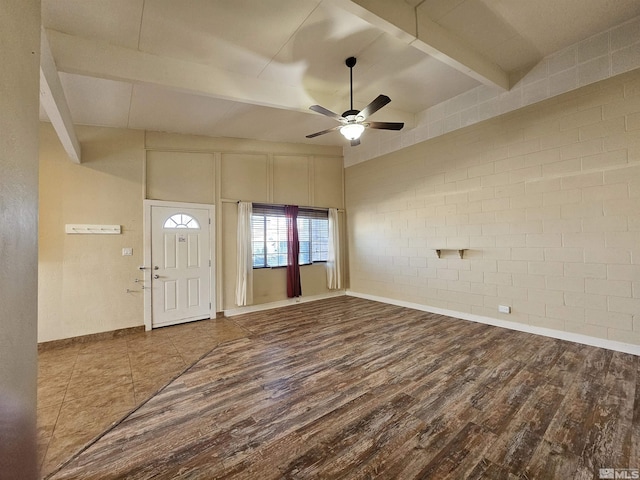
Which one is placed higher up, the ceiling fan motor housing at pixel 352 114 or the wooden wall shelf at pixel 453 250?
the ceiling fan motor housing at pixel 352 114

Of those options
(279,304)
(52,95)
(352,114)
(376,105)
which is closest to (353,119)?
(352,114)

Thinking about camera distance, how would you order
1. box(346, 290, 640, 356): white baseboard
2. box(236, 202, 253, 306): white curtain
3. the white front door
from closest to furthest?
box(346, 290, 640, 356): white baseboard, the white front door, box(236, 202, 253, 306): white curtain

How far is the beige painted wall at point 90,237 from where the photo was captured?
3.75 m

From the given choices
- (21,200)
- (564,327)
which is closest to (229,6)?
(21,200)

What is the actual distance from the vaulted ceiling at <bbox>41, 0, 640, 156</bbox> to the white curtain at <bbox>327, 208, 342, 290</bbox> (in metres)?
2.87

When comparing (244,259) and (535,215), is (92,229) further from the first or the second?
(535,215)

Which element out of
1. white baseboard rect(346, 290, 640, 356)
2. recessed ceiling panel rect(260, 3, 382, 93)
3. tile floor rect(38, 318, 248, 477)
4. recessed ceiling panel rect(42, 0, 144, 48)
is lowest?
tile floor rect(38, 318, 248, 477)

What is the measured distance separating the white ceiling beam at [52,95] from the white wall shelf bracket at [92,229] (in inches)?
44.6

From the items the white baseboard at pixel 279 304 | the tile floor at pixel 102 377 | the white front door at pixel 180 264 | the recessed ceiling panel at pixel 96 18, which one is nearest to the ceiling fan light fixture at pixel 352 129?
the recessed ceiling panel at pixel 96 18

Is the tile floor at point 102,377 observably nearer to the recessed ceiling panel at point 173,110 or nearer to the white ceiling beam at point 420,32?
the recessed ceiling panel at point 173,110

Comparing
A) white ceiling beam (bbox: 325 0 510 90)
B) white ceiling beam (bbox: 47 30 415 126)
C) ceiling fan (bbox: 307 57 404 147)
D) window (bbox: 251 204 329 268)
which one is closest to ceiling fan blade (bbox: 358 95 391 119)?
ceiling fan (bbox: 307 57 404 147)

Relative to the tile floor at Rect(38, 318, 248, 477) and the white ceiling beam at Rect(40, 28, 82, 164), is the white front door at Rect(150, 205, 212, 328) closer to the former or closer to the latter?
the tile floor at Rect(38, 318, 248, 477)

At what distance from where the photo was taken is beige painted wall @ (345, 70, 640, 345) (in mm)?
3078

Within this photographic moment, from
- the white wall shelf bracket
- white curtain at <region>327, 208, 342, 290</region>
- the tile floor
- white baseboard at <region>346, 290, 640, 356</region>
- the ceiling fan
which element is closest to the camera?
the tile floor
